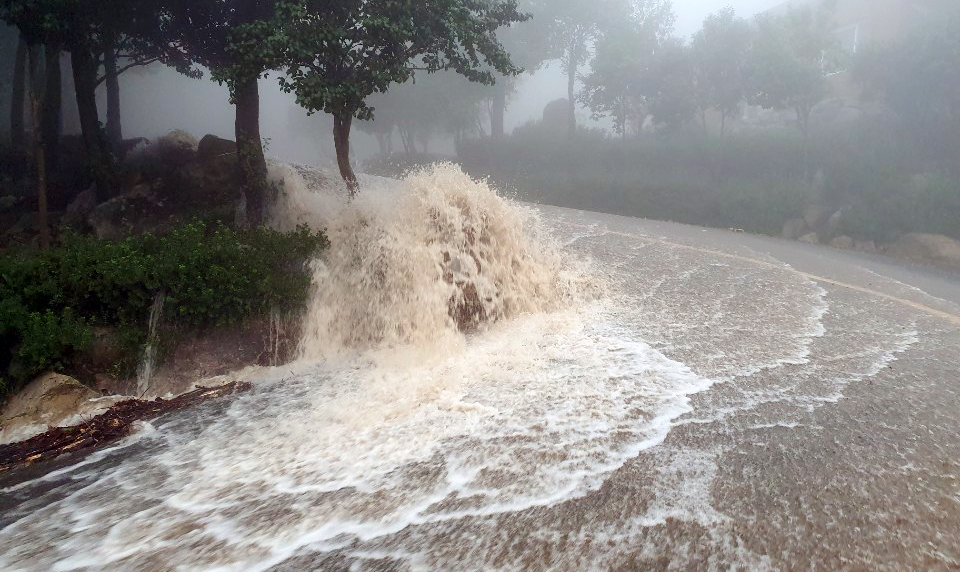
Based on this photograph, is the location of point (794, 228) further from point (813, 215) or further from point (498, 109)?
point (498, 109)

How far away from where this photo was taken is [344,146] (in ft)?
35.3

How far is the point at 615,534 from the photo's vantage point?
10.5 ft

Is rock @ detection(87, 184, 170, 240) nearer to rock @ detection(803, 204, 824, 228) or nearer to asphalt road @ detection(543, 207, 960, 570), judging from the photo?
asphalt road @ detection(543, 207, 960, 570)

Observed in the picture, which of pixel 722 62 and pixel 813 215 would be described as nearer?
pixel 813 215

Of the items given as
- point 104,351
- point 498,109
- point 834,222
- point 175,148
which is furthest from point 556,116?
point 104,351

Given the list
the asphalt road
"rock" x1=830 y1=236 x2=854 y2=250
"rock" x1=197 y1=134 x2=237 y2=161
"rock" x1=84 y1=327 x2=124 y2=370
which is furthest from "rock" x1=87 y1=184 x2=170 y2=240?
"rock" x1=830 y1=236 x2=854 y2=250

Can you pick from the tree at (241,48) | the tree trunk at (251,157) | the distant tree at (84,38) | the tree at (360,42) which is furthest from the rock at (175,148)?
the tree at (360,42)

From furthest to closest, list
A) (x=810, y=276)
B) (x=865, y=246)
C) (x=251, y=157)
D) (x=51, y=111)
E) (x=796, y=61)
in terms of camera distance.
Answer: (x=796, y=61)
(x=865, y=246)
(x=51, y=111)
(x=251, y=157)
(x=810, y=276)

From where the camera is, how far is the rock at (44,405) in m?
4.99

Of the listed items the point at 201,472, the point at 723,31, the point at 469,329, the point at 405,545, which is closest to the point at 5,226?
the point at 469,329

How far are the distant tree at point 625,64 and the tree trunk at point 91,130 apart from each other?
2762 centimetres

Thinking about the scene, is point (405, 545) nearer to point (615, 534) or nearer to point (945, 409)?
point (615, 534)

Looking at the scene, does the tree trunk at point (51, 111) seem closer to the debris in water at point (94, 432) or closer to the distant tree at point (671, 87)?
the debris in water at point (94, 432)

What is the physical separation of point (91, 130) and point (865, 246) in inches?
849
